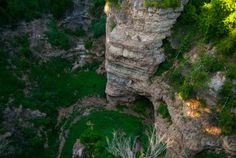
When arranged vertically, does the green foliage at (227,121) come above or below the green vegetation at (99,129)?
above

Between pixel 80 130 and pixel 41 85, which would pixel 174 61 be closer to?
pixel 80 130

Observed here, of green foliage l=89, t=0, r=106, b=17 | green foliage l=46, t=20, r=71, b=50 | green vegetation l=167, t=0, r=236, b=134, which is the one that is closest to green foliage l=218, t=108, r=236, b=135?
green vegetation l=167, t=0, r=236, b=134

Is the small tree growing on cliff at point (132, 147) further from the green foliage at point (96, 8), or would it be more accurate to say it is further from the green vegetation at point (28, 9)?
the green foliage at point (96, 8)

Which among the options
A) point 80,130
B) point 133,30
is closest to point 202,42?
point 133,30

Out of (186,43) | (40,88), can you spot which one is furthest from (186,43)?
(40,88)

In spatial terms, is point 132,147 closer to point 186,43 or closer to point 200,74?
point 200,74

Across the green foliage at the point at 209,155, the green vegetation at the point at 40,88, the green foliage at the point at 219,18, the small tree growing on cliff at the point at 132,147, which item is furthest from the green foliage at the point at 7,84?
the green foliage at the point at 219,18
